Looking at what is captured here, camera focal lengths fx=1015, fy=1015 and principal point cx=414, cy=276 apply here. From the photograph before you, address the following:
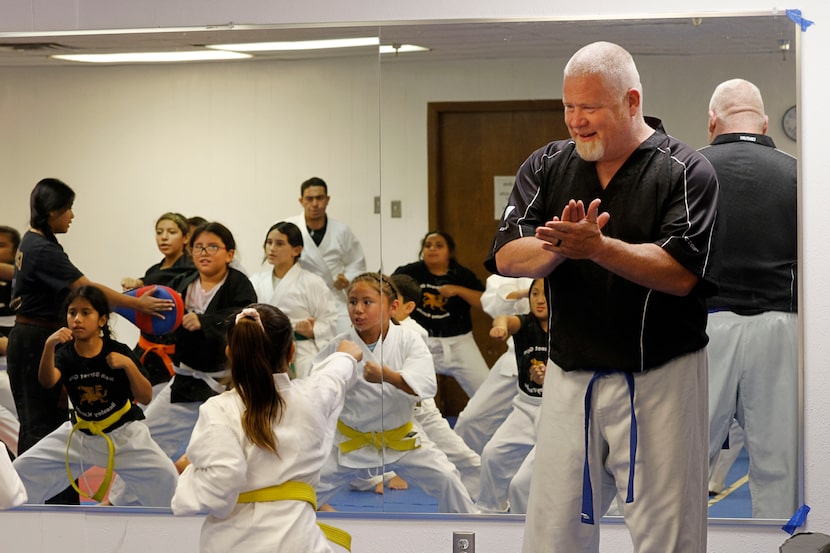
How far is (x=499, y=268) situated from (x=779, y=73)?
1434 mm

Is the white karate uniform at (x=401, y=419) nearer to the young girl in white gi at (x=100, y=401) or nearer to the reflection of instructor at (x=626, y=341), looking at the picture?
the young girl in white gi at (x=100, y=401)

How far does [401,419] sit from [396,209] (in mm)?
706

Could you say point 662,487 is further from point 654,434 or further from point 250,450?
point 250,450

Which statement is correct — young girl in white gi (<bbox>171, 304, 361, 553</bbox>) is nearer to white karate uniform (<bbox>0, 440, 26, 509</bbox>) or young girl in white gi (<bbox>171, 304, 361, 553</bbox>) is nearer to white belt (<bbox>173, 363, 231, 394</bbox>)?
white karate uniform (<bbox>0, 440, 26, 509</bbox>)

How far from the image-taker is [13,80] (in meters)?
3.58

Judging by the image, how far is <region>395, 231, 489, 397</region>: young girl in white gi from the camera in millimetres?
3375

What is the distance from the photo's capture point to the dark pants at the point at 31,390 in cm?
356

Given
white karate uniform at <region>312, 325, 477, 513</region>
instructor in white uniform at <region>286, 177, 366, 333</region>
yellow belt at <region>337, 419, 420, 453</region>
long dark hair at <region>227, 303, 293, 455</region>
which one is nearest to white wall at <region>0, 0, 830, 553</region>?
white karate uniform at <region>312, 325, 477, 513</region>

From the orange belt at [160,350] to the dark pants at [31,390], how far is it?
33cm

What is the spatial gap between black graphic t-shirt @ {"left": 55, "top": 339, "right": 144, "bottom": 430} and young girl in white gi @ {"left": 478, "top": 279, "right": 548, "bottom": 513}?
1.26 meters

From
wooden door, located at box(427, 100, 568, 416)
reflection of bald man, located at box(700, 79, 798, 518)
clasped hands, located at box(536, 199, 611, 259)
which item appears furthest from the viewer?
wooden door, located at box(427, 100, 568, 416)

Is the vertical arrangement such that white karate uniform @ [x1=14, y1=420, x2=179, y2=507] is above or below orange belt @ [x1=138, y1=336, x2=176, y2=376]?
below

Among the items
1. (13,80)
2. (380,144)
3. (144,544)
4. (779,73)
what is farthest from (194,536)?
(779,73)

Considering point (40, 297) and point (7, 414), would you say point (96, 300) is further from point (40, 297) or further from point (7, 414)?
point (7, 414)
